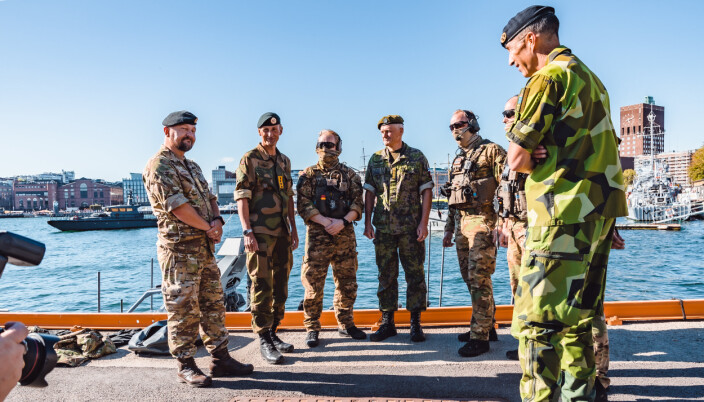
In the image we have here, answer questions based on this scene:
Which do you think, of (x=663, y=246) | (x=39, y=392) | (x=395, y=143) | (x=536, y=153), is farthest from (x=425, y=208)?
(x=663, y=246)

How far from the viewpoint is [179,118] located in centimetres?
350

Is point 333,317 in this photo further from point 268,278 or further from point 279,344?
point 268,278

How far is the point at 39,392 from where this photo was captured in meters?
3.17

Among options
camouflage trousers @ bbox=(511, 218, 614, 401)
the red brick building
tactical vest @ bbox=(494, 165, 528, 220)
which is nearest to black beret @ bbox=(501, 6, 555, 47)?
camouflage trousers @ bbox=(511, 218, 614, 401)

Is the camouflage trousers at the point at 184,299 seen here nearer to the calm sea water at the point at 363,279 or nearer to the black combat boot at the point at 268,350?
the black combat boot at the point at 268,350

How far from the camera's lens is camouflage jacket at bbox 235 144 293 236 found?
13.2ft

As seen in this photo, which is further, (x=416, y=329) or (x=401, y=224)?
(x=401, y=224)

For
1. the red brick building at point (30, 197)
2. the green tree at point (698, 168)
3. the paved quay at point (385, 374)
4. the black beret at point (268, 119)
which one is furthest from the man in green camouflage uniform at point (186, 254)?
the red brick building at point (30, 197)

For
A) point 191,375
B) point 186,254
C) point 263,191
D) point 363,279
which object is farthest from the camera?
point 363,279

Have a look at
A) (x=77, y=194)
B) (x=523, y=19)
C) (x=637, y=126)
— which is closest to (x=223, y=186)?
(x=77, y=194)

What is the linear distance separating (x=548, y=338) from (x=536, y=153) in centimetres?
88

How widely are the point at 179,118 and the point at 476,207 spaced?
273 centimetres

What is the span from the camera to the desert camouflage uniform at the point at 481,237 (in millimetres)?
3777

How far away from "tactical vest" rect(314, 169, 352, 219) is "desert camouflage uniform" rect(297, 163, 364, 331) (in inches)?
1.4
